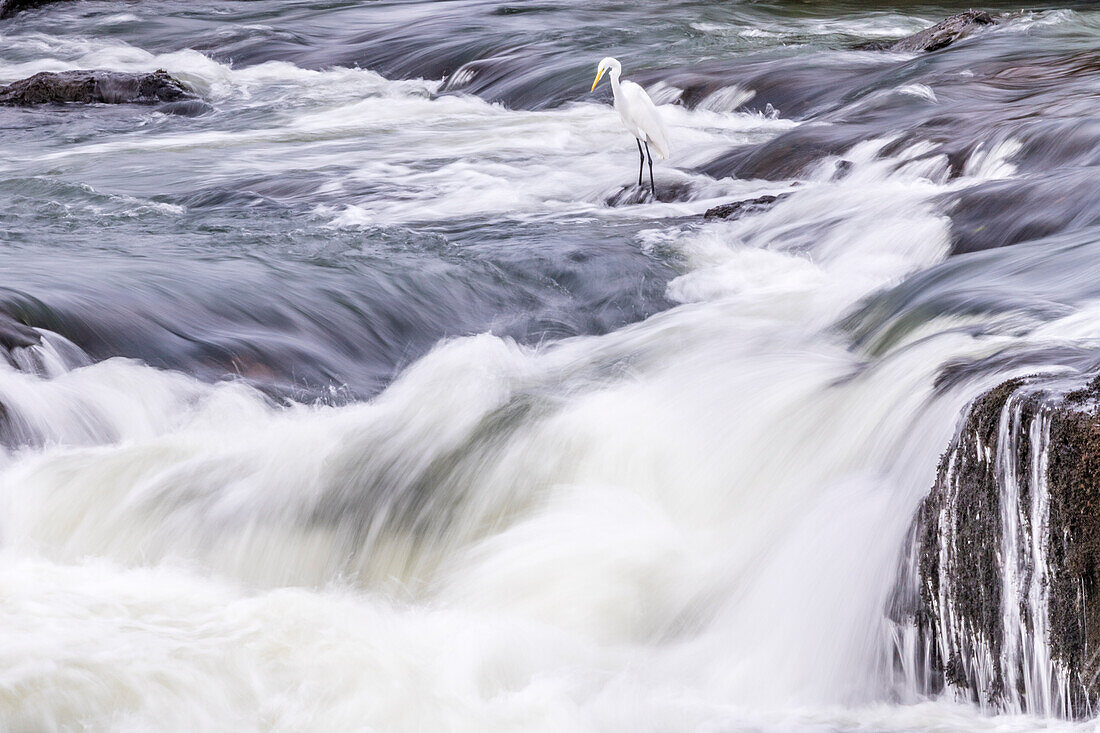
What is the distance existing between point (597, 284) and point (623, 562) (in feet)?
8.95

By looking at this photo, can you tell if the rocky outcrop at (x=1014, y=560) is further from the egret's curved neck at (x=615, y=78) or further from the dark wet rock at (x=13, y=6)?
the dark wet rock at (x=13, y=6)

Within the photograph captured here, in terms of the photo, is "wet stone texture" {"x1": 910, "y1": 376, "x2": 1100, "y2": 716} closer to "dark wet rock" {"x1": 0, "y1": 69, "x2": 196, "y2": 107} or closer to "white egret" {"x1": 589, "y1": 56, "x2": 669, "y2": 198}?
"white egret" {"x1": 589, "y1": 56, "x2": 669, "y2": 198}

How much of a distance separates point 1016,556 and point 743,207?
4454 millimetres

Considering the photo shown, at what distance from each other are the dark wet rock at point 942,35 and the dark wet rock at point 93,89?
7.15 metres

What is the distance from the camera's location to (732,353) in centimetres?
502

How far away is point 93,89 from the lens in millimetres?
12648

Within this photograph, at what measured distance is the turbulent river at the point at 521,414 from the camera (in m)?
3.12

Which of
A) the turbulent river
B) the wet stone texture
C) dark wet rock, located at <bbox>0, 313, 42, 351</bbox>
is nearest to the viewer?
the wet stone texture

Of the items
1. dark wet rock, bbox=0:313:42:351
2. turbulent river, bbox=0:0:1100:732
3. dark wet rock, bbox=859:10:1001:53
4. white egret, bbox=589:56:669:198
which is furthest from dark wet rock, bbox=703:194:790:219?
dark wet rock, bbox=859:10:1001:53

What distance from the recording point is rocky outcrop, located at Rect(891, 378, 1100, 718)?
2684 millimetres

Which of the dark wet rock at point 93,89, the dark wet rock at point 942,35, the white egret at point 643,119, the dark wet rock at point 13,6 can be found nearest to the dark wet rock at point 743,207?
the white egret at point 643,119

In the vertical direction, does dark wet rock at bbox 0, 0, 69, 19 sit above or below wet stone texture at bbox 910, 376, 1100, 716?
above

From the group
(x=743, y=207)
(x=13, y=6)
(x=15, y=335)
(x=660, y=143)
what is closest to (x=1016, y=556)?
(x=15, y=335)

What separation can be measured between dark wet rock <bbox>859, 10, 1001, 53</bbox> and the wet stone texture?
8.86 m
